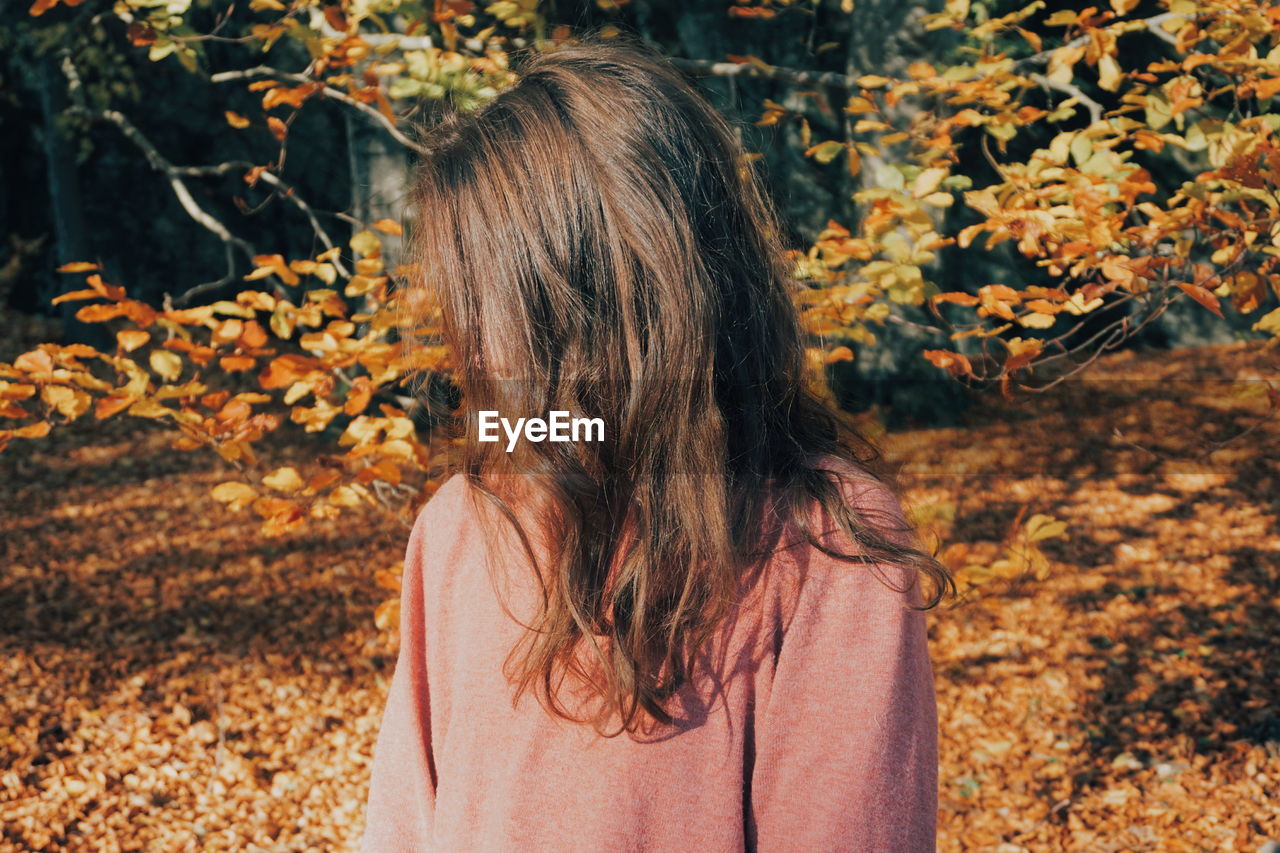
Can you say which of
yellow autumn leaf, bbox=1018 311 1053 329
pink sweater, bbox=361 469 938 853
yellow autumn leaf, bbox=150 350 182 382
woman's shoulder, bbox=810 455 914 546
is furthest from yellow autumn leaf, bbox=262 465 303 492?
yellow autumn leaf, bbox=1018 311 1053 329

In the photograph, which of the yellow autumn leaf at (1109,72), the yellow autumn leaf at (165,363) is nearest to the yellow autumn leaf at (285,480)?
the yellow autumn leaf at (165,363)

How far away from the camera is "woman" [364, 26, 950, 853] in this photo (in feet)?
3.06

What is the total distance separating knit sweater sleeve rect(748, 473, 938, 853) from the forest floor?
1.13 meters

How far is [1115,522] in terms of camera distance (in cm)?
533

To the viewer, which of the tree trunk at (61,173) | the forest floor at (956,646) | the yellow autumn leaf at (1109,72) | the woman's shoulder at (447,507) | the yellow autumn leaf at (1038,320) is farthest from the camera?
the tree trunk at (61,173)

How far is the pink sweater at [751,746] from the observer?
0.91 meters

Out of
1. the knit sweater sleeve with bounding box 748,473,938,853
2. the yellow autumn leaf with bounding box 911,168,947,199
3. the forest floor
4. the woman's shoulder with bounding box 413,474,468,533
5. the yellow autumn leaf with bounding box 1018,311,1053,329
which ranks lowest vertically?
the forest floor

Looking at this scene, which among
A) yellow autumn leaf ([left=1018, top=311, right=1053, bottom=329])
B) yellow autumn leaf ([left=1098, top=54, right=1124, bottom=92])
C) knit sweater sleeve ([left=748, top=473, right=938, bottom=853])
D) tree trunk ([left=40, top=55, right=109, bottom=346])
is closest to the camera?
knit sweater sleeve ([left=748, top=473, right=938, bottom=853])

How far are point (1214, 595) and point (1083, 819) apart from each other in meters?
1.89

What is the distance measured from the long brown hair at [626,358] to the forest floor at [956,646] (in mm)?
1107

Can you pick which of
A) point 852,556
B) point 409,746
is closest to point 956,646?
point 409,746

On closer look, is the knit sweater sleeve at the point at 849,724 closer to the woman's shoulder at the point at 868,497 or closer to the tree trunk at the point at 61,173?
the woman's shoulder at the point at 868,497

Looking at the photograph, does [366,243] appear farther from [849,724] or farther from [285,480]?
[849,724]

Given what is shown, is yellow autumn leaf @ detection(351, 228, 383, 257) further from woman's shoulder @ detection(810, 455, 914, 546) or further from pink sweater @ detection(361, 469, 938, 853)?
woman's shoulder @ detection(810, 455, 914, 546)
